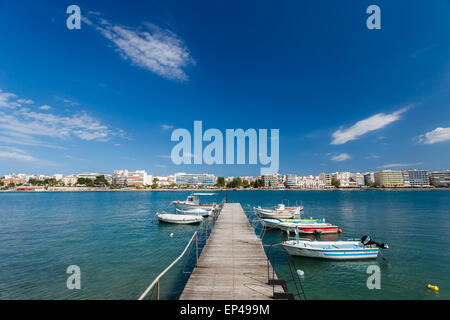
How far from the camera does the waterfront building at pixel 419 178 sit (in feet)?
568

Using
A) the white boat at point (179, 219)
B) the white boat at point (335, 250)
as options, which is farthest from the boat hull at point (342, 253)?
the white boat at point (179, 219)

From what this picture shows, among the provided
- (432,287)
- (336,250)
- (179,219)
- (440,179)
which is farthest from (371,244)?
(440,179)

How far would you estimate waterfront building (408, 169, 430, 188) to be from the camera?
17312 centimetres

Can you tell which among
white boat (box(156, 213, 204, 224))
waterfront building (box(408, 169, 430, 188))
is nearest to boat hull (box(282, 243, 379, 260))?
white boat (box(156, 213, 204, 224))

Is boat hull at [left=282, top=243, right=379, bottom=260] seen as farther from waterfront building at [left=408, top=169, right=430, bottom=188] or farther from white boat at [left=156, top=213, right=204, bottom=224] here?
waterfront building at [left=408, top=169, right=430, bottom=188]

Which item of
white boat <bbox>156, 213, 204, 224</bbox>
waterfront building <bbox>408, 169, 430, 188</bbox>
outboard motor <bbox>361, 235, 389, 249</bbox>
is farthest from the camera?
waterfront building <bbox>408, 169, 430, 188</bbox>

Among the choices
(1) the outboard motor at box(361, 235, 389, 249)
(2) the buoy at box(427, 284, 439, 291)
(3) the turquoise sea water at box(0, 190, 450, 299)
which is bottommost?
(3) the turquoise sea water at box(0, 190, 450, 299)

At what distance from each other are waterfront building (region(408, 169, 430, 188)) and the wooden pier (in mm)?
235852

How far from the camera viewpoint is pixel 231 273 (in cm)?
857

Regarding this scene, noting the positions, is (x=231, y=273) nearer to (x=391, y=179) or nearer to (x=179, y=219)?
(x=179, y=219)

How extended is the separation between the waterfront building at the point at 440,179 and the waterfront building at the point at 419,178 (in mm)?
4909
